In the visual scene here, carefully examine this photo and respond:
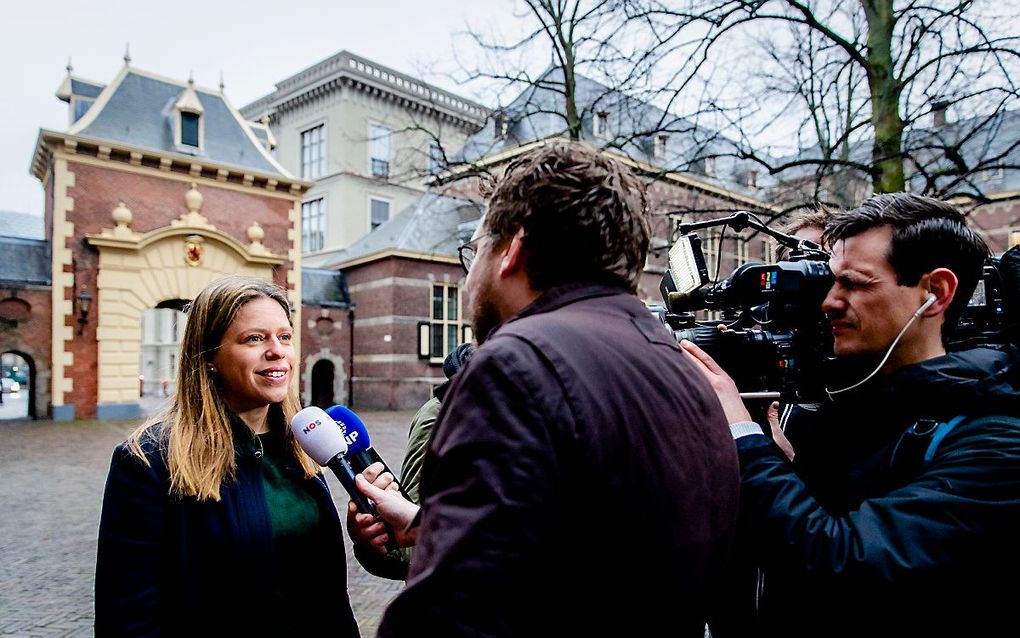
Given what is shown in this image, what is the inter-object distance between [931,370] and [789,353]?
337 mm

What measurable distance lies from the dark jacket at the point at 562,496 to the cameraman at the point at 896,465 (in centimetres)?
40

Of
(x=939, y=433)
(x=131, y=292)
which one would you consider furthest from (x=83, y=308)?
(x=939, y=433)

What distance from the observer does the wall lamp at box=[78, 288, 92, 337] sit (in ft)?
49.9

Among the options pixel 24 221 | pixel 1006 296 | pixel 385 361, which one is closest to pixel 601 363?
pixel 1006 296

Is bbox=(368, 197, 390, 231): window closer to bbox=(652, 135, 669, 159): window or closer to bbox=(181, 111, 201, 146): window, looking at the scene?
bbox=(181, 111, 201, 146): window

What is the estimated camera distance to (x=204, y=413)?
6.15 ft

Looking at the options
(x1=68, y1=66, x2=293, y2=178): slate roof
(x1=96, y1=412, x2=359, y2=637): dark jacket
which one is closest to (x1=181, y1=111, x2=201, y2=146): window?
(x1=68, y1=66, x2=293, y2=178): slate roof

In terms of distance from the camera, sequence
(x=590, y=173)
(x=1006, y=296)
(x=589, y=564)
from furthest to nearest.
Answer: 1. (x=1006, y=296)
2. (x=590, y=173)
3. (x=589, y=564)

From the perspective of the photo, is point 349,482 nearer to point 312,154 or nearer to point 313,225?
point 313,225

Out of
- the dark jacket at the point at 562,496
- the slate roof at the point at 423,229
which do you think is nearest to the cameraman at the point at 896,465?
the dark jacket at the point at 562,496

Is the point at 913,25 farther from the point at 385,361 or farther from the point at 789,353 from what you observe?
the point at 385,361

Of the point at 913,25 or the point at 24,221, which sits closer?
the point at 913,25

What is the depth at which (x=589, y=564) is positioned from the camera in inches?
36.2

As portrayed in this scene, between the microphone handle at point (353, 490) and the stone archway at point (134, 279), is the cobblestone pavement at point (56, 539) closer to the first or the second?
the microphone handle at point (353, 490)
